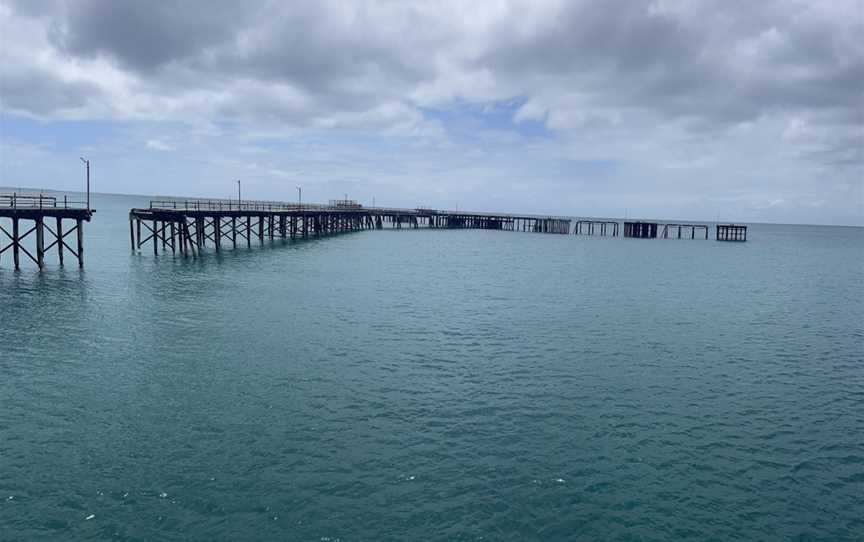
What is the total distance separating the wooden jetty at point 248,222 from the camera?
56031 millimetres

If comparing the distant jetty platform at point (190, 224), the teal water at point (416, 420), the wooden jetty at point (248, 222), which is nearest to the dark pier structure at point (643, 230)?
the distant jetty platform at point (190, 224)

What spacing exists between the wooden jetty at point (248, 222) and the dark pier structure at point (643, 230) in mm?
18567

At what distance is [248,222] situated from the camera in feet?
232

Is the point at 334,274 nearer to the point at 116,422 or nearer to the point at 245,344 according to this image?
the point at 245,344

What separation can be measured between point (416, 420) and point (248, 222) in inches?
2346

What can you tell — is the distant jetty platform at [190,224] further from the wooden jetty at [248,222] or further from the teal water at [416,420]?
the teal water at [416,420]

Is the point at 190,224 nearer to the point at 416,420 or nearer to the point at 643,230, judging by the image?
the point at 416,420

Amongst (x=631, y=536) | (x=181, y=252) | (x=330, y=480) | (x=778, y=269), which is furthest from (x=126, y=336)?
(x=778, y=269)

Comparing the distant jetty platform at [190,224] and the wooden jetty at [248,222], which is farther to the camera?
the wooden jetty at [248,222]

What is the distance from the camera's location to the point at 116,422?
15992 millimetres

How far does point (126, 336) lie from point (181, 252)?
33893 mm

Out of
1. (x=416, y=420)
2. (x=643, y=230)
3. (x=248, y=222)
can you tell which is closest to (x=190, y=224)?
(x=248, y=222)

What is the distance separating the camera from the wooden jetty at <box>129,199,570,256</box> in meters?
56.0

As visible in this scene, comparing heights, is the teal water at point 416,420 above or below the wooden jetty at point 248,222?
below
